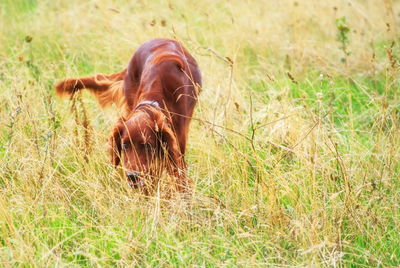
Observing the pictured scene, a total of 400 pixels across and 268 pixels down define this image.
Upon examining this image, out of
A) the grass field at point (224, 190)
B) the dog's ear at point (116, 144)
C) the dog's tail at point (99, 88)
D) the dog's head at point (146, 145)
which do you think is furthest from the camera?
the dog's tail at point (99, 88)

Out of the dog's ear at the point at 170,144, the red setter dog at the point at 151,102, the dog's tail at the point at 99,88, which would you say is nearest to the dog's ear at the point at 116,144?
the red setter dog at the point at 151,102

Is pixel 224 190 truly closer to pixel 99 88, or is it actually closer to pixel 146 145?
pixel 146 145

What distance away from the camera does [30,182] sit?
282 cm

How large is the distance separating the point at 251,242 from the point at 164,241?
16.2 inches

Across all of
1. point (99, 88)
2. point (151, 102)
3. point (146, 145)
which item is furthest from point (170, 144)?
point (99, 88)

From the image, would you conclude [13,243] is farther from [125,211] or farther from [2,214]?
[125,211]

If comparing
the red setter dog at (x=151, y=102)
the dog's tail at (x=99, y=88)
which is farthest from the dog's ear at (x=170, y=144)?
the dog's tail at (x=99, y=88)

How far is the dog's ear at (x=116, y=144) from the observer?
2990mm

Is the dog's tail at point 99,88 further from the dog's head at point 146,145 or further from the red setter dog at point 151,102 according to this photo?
the dog's head at point 146,145

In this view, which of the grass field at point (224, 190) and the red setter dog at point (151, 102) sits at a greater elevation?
the red setter dog at point (151, 102)

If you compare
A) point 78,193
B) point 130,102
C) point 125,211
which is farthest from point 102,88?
point 125,211

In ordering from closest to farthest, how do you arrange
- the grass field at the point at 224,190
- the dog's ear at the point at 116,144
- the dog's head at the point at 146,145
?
the grass field at the point at 224,190 → the dog's head at the point at 146,145 → the dog's ear at the point at 116,144

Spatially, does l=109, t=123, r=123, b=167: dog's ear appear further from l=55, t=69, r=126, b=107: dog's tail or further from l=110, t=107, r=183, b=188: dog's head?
l=55, t=69, r=126, b=107: dog's tail

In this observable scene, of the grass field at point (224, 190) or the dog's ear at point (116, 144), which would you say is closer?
the grass field at point (224, 190)
